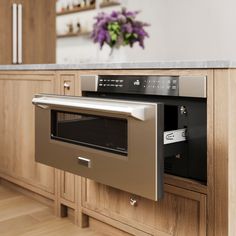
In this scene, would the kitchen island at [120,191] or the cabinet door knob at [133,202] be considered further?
the cabinet door knob at [133,202]

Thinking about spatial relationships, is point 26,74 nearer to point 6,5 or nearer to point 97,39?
point 97,39

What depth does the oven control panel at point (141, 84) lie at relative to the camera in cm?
138

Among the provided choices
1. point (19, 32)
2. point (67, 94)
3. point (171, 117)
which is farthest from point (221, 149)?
point (19, 32)

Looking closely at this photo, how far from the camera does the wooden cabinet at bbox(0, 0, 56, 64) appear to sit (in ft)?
8.99

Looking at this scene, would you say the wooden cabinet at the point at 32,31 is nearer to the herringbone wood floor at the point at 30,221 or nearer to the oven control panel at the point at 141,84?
the herringbone wood floor at the point at 30,221

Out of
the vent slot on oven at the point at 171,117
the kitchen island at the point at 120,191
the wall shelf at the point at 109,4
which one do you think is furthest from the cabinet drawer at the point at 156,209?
the wall shelf at the point at 109,4

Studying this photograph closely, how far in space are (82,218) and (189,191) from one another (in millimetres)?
657

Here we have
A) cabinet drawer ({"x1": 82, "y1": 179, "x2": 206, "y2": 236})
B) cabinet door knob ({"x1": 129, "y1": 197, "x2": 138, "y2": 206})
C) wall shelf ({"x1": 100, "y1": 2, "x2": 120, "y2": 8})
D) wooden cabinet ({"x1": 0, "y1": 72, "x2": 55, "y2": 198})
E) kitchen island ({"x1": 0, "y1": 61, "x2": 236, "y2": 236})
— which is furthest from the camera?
wall shelf ({"x1": 100, "y1": 2, "x2": 120, "y2": 8})

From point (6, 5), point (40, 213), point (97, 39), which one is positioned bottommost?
point (40, 213)

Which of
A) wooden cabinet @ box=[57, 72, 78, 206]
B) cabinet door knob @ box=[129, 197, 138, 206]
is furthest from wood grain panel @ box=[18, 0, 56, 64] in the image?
cabinet door knob @ box=[129, 197, 138, 206]

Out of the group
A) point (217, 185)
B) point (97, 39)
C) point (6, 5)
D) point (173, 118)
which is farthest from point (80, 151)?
point (6, 5)

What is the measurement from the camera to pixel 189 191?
1384mm

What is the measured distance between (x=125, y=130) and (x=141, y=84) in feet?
0.91

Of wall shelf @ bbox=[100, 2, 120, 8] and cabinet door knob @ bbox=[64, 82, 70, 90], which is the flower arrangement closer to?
cabinet door knob @ bbox=[64, 82, 70, 90]
